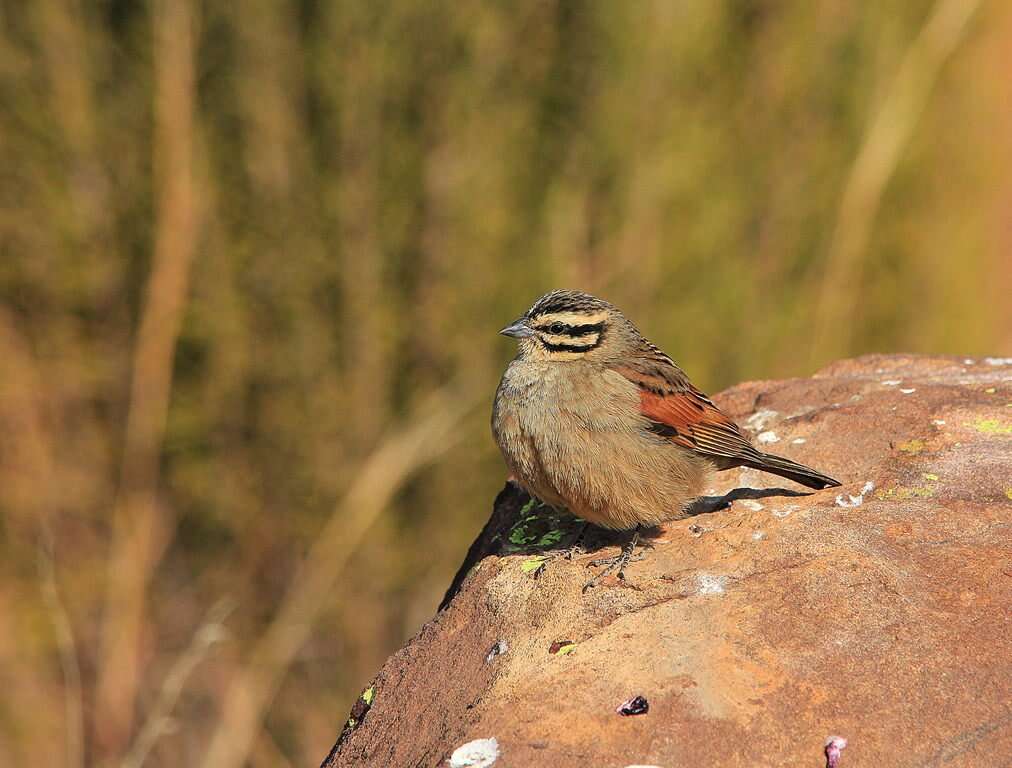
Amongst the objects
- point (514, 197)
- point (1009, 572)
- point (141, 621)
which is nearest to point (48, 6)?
point (514, 197)

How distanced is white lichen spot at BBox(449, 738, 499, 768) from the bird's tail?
4.55 ft

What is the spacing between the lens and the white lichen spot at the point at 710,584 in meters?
2.93

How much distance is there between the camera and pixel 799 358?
19.4 feet

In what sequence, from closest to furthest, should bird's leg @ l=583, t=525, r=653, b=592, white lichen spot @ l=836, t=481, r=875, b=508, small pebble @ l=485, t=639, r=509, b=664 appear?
small pebble @ l=485, t=639, r=509, b=664 → bird's leg @ l=583, t=525, r=653, b=592 → white lichen spot @ l=836, t=481, r=875, b=508

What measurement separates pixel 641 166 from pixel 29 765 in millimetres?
3662

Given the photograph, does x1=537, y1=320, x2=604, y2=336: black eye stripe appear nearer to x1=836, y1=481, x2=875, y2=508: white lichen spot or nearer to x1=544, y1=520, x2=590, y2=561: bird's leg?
x1=544, y1=520, x2=590, y2=561: bird's leg

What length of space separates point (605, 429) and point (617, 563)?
2.02 ft

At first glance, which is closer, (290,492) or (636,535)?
(636,535)

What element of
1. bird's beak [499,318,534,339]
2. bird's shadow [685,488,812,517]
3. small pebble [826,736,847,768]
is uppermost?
bird's beak [499,318,534,339]

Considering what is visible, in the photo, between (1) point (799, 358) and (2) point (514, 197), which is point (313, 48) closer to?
(2) point (514, 197)

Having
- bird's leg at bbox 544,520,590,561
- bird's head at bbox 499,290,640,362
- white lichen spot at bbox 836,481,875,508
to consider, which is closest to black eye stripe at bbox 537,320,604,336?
bird's head at bbox 499,290,640,362

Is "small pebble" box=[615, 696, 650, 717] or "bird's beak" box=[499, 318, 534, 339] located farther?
"bird's beak" box=[499, 318, 534, 339]

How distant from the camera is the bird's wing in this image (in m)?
3.68

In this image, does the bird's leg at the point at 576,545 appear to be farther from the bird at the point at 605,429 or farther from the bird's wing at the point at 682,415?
the bird's wing at the point at 682,415
